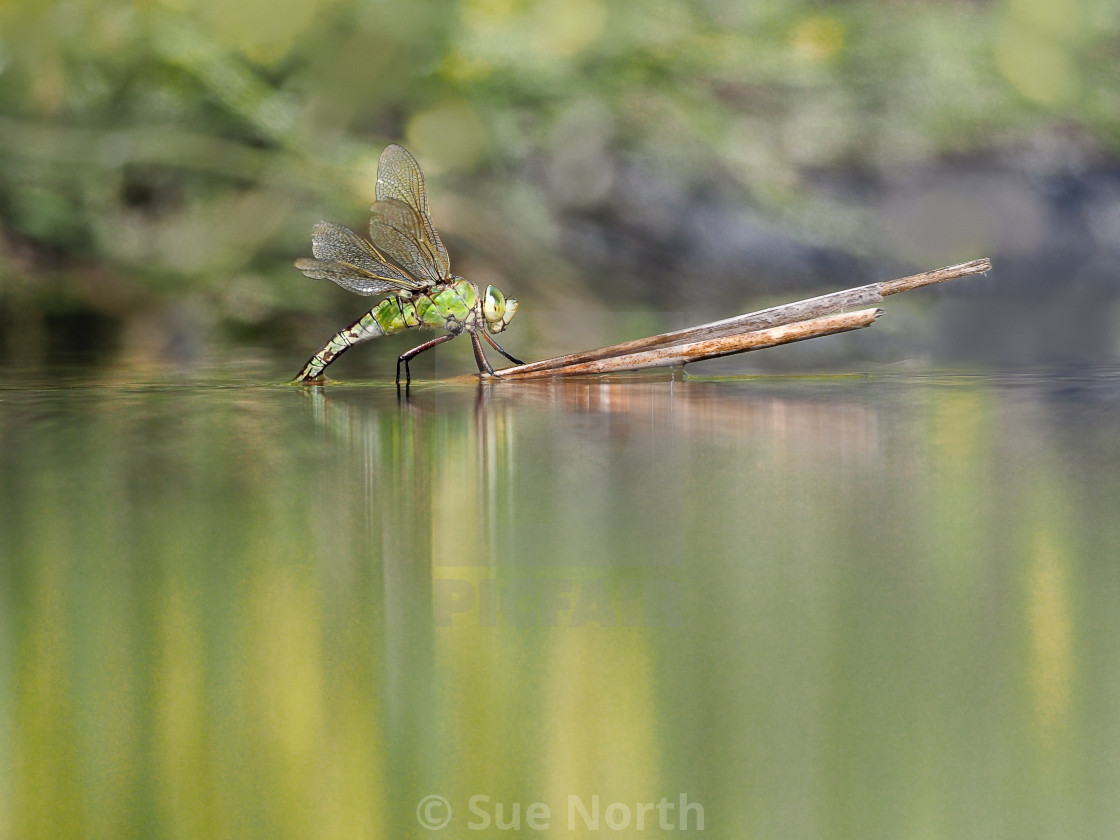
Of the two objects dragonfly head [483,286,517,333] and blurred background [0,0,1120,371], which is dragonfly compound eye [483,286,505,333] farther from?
blurred background [0,0,1120,371]

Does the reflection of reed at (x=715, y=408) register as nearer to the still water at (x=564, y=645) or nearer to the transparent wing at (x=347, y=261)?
the still water at (x=564, y=645)

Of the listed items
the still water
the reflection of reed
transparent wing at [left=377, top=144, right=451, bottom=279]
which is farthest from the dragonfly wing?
the still water

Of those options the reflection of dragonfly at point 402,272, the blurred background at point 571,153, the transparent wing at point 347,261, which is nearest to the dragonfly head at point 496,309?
the reflection of dragonfly at point 402,272

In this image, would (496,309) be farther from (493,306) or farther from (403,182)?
(403,182)

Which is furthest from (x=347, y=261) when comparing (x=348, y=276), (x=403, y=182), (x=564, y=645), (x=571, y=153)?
(x=571, y=153)

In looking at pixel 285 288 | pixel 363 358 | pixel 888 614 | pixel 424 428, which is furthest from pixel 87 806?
pixel 285 288
